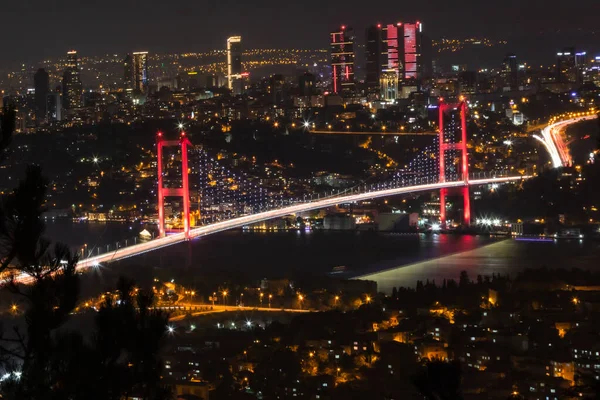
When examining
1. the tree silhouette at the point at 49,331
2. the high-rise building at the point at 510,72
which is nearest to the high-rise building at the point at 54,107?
the high-rise building at the point at 510,72

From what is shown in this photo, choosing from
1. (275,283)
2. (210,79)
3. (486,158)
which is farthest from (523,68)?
(275,283)

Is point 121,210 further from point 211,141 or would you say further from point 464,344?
point 464,344

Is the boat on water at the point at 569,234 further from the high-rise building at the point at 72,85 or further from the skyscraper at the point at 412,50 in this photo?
the skyscraper at the point at 412,50

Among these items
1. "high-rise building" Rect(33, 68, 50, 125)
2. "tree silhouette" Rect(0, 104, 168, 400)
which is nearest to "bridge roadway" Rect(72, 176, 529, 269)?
"tree silhouette" Rect(0, 104, 168, 400)

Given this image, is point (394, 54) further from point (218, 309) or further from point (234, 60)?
point (218, 309)

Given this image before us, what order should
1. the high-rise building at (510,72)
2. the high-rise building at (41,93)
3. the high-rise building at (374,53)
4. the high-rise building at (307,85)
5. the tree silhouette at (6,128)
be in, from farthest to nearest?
the high-rise building at (374,53) → the high-rise building at (510,72) → the high-rise building at (307,85) → the high-rise building at (41,93) → the tree silhouette at (6,128)

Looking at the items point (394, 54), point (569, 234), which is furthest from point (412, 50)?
point (569, 234)

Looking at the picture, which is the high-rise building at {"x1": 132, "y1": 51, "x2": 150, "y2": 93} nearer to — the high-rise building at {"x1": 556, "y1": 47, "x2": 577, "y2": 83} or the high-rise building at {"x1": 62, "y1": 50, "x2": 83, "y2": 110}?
the high-rise building at {"x1": 62, "y1": 50, "x2": 83, "y2": 110}
